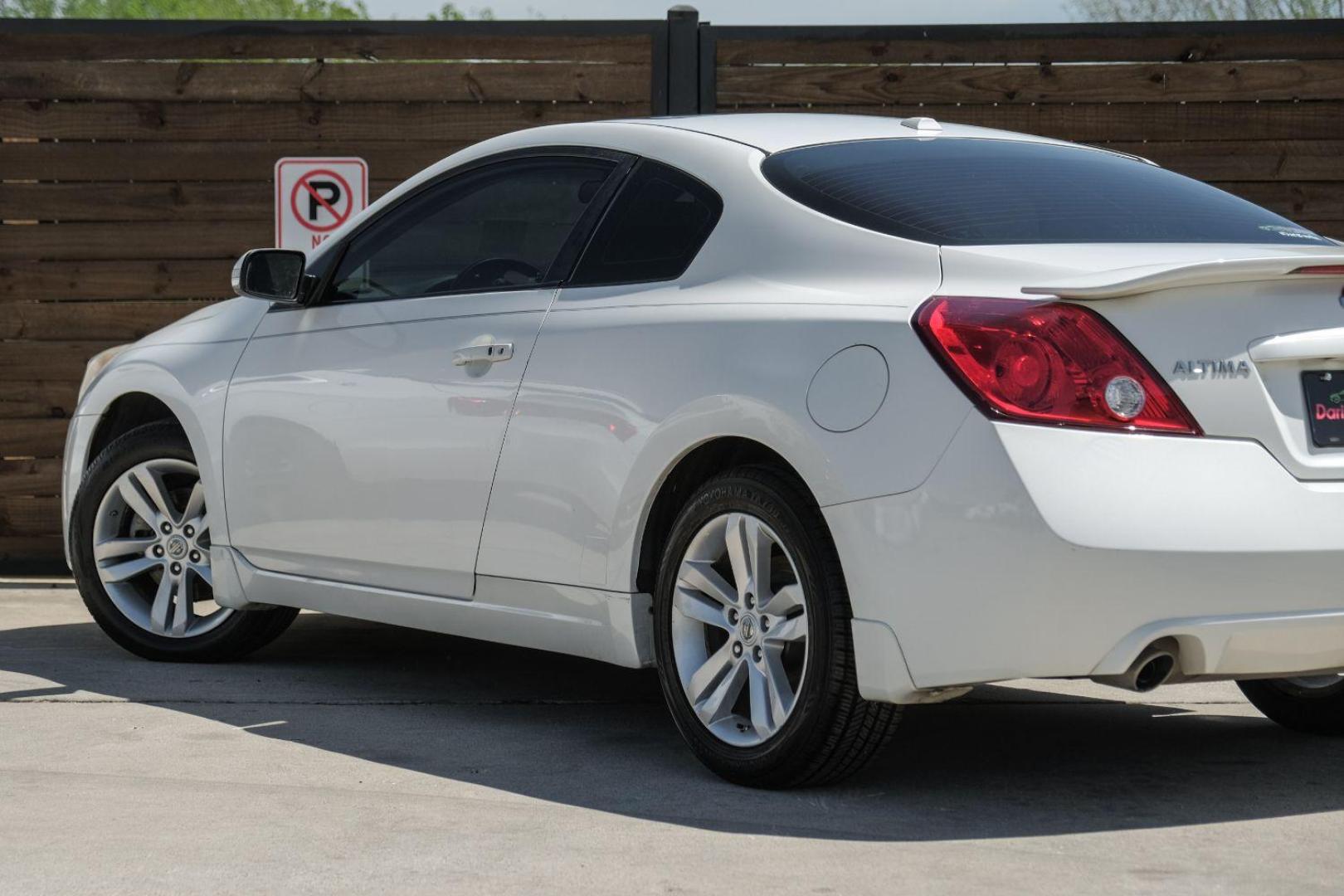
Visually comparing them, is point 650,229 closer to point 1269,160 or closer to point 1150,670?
point 1150,670

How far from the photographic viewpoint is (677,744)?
513 cm

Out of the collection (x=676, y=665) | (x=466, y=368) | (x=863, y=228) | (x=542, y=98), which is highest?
(x=542, y=98)

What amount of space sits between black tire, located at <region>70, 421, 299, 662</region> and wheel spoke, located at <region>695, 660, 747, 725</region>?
227cm

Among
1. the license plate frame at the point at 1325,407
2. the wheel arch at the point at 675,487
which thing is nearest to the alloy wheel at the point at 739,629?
the wheel arch at the point at 675,487

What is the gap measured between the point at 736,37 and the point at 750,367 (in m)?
5.03

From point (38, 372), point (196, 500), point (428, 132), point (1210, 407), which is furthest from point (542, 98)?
point (1210, 407)

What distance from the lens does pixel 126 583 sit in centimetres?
653

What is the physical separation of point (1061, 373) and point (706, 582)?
41.9 inches

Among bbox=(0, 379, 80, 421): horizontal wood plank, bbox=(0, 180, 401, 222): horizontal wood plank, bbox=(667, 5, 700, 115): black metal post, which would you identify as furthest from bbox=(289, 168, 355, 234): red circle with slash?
bbox=(667, 5, 700, 115): black metal post

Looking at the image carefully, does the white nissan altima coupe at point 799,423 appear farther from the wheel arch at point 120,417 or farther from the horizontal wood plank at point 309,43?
the horizontal wood plank at point 309,43

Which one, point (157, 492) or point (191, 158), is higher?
point (191, 158)

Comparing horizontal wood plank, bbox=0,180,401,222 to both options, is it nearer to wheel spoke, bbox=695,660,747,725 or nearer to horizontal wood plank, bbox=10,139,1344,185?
horizontal wood plank, bbox=10,139,1344,185

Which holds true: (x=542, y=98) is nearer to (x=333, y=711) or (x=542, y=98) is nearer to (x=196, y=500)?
(x=196, y=500)

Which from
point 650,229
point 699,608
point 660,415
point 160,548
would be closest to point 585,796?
point 699,608
